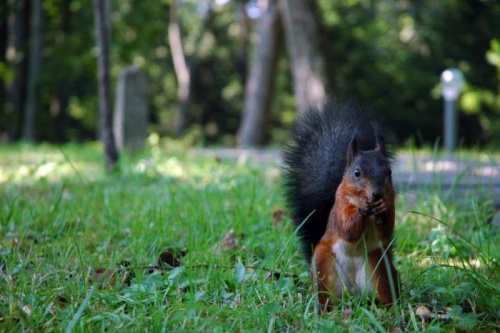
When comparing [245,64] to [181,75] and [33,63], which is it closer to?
[181,75]

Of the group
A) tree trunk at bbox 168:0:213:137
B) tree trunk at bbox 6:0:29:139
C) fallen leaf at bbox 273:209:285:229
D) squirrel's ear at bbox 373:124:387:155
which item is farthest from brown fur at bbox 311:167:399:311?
tree trunk at bbox 168:0:213:137

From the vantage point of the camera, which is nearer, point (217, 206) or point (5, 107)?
point (217, 206)

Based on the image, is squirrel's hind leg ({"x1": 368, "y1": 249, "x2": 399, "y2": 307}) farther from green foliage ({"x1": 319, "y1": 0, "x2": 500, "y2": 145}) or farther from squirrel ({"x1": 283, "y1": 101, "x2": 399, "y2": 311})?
green foliage ({"x1": 319, "y1": 0, "x2": 500, "y2": 145})

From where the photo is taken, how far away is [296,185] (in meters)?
1.99

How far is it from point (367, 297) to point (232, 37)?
20783 millimetres

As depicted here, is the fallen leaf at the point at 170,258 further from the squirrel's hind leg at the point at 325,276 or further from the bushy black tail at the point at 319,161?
the squirrel's hind leg at the point at 325,276

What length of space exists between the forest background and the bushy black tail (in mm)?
5245

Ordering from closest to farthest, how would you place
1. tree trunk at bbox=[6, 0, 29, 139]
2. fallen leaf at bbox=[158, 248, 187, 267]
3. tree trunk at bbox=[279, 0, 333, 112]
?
fallen leaf at bbox=[158, 248, 187, 267], tree trunk at bbox=[279, 0, 333, 112], tree trunk at bbox=[6, 0, 29, 139]

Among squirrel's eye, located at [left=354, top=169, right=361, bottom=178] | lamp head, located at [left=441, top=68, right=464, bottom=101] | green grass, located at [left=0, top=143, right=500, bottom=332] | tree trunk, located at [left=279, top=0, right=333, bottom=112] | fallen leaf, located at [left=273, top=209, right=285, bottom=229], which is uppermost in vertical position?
tree trunk, located at [left=279, top=0, right=333, bottom=112]

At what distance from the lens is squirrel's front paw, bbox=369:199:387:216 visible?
1580 millimetres

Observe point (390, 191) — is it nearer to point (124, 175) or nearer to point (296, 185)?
point (296, 185)

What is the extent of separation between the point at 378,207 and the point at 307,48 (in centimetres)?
575

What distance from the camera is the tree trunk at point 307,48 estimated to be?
7.02 meters

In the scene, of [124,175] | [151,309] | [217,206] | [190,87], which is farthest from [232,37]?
[151,309]
